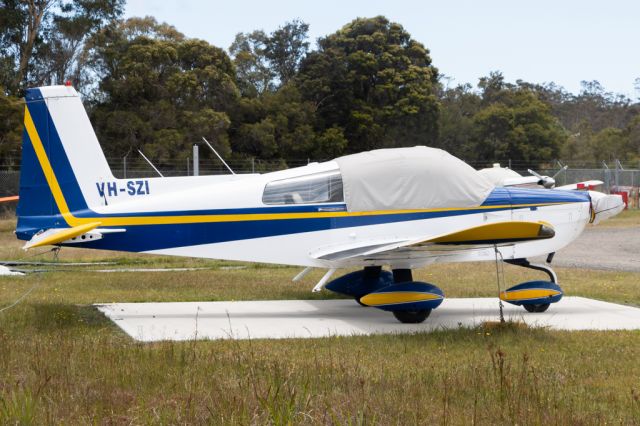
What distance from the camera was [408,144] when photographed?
48.0 meters

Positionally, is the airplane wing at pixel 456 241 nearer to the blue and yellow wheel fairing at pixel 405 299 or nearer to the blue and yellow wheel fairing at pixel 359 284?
the blue and yellow wheel fairing at pixel 405 299

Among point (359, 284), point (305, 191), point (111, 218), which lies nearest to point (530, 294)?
point (359, 284)

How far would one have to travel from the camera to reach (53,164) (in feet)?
34.6

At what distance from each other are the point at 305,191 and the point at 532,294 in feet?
10.6

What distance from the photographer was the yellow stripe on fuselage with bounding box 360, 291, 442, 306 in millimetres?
10211

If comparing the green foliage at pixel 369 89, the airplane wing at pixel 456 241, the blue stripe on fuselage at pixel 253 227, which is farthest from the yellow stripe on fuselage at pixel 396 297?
the green foliage at pixel 369 89

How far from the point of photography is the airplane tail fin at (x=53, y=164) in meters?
10.4

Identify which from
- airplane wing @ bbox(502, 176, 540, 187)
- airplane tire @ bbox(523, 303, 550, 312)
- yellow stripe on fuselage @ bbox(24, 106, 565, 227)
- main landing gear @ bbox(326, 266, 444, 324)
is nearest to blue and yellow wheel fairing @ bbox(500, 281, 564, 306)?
airplane tire @ bbox(523, 303, 550, 312)

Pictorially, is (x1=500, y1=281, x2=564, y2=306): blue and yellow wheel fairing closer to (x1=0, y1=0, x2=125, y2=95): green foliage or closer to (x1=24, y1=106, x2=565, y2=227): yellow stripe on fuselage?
(x1=24, y1=106, x2=565, y2=227): yellow stripe on fuselage

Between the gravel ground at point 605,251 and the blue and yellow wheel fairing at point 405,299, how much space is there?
9061 millimetres

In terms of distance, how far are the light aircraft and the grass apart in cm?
127

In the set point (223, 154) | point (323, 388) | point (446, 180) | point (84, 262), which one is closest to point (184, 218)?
point (446, 180)

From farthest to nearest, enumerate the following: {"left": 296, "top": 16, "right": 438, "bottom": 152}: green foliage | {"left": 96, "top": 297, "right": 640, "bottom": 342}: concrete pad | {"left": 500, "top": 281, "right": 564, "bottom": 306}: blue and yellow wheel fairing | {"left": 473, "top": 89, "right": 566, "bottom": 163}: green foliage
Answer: {"left": 473, "top": 89, "right": 566, "bottom": 163}: green foliage
{"left": 296, "top": 16, "right": 438, "bottom": 152}: green foliage
{"left": 500, "top": 281, "right": 564, "bottom": 306}: blue and yellow wheel fairing
{"left": 96, "top": 297, "right": 640, "bottom": 342}: concrete pad

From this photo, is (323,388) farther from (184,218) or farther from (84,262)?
(84,262)
